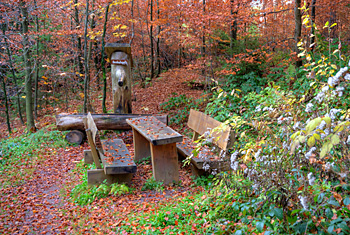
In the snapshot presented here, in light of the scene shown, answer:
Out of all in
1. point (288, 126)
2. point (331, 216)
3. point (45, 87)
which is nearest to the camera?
point (331, 216)

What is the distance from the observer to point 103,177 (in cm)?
526

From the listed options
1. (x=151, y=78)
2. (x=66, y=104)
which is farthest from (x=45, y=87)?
(x=151, y=78)

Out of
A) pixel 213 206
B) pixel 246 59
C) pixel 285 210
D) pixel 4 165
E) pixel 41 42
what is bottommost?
pixel 4 165

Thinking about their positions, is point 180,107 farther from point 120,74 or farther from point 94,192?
point 94,192

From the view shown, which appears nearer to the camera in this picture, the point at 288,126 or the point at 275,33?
the point at 288,126

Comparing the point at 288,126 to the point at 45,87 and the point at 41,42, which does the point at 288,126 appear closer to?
the point at 41,42

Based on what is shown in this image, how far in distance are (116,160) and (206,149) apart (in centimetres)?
180

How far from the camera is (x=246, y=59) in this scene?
866 centimetres

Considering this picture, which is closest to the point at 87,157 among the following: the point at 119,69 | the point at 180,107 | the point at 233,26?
the point at 119,69

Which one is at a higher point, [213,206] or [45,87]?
[45,87]

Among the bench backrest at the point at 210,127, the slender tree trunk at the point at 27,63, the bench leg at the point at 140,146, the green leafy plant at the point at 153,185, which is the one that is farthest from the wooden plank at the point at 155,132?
the slender tree trunk at the point at 27,63

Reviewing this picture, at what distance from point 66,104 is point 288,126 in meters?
12.5

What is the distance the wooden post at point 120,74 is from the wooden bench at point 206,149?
96.6 inches

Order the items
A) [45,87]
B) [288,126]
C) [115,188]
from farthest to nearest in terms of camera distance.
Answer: [45,87] → [115,188] → [288,126]
